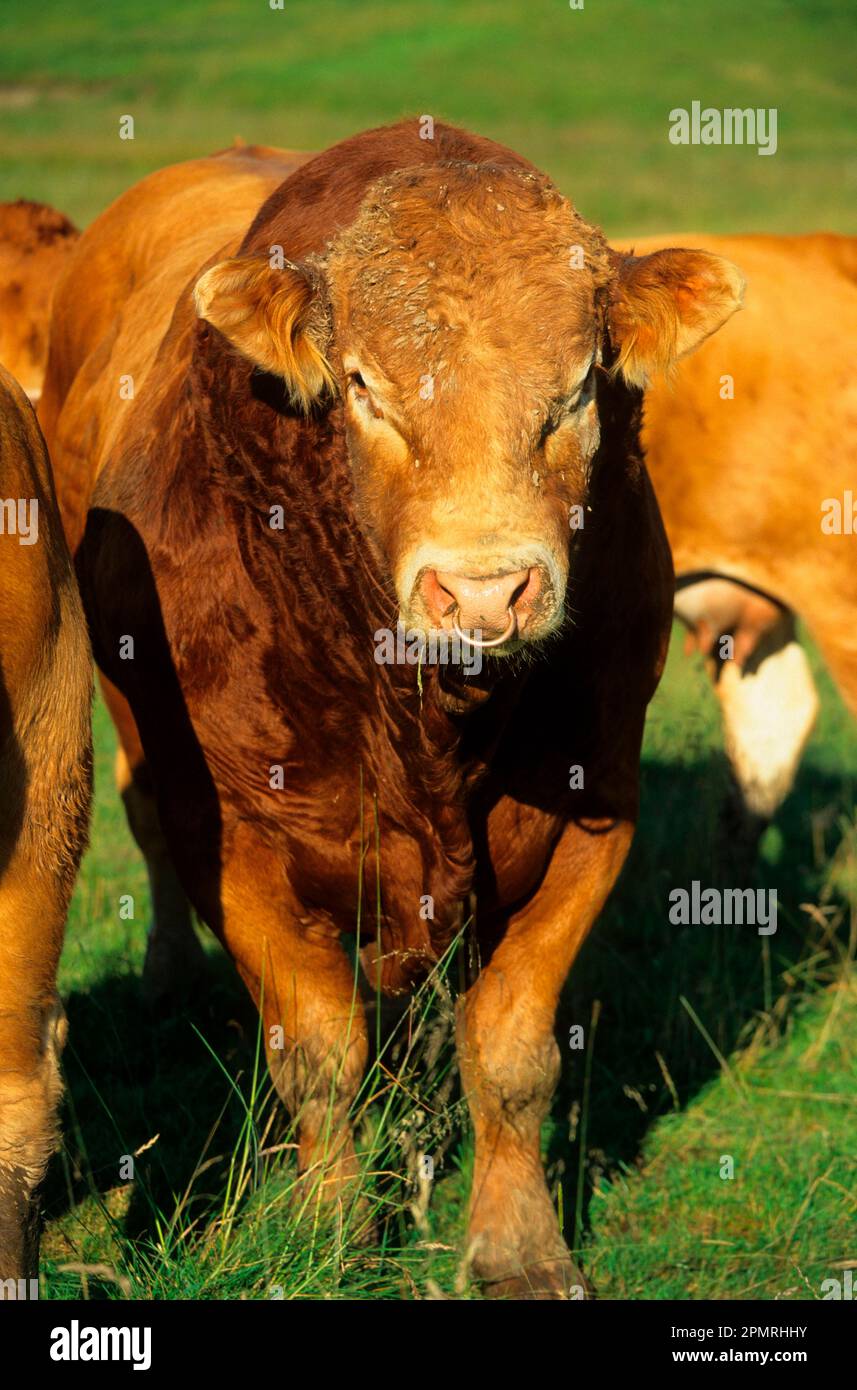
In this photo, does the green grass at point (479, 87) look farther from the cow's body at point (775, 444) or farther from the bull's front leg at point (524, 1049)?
the bull's front leg at point (524, 1049)

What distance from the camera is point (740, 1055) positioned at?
5527mm

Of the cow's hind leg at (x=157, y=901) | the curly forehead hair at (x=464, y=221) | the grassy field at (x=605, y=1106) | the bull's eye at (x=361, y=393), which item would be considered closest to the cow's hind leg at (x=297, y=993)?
the grassy field at (x=605, y=1106)

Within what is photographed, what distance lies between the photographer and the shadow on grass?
454 centimetres

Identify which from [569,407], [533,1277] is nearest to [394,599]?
[569,407]

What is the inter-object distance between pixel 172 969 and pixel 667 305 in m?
2.92

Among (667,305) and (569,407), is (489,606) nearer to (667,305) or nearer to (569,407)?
(569,407)

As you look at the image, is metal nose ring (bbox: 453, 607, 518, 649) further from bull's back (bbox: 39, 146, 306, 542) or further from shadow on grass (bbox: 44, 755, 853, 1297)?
bull's back (bbox: 39, 146, 306, 542)

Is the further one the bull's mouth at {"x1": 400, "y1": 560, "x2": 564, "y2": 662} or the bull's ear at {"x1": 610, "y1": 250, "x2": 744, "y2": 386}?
the bull's ear at {"x1": 610, "y1": 250, "x2": 744, "y2": 386}

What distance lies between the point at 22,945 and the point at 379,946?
110cm

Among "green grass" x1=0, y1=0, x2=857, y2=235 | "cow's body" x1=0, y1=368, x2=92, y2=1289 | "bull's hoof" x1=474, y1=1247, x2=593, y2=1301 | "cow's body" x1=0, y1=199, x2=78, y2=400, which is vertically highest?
"green grass" x1=0, y1=0, x2=857, y2=235

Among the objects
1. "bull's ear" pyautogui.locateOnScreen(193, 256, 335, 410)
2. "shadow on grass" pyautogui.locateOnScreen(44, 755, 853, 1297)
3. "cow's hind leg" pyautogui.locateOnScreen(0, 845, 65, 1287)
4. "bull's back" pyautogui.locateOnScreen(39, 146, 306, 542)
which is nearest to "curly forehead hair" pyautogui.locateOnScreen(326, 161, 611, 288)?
"bull's ear" pyautogui.locateOnScreen(193, 256, 335, 410)

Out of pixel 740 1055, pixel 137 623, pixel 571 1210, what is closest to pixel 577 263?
pixel 137 623

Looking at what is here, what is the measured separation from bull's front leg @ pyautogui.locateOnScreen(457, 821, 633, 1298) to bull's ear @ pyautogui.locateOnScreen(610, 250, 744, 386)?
1.17 m
